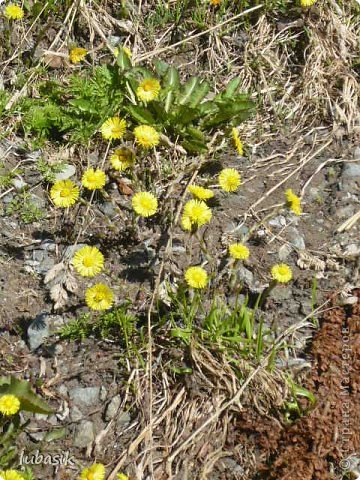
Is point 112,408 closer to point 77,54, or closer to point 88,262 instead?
point 88,262

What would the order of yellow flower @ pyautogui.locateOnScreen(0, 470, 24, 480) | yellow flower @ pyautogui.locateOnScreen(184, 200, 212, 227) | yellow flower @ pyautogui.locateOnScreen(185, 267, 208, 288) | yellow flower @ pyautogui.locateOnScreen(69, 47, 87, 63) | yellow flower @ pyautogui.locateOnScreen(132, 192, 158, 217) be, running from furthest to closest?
yellow flower @ pyautogui.locateOnScreen(69, 47, 87, 63), yellow flower @ pyautogui.locateOnScreen(132, 192, 158, 217), yellow flower @ pyautogui.locateOnScreen(184, 200, 212, 227), yellow flower @ pyautogui.locateOnScreen(185, 267, 208, 288), yellow flower @ pyautogui.locateOnScreen(0, 470, 24, 480)

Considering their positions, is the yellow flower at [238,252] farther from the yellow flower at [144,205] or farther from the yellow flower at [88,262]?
the yellow flower at [88,262]

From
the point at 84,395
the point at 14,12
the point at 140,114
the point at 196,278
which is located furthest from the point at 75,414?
the point at 14,12

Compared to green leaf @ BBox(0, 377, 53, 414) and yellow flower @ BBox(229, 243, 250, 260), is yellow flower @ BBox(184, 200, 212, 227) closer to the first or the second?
yellow flower @ BBox(229, 243, 250, 260)

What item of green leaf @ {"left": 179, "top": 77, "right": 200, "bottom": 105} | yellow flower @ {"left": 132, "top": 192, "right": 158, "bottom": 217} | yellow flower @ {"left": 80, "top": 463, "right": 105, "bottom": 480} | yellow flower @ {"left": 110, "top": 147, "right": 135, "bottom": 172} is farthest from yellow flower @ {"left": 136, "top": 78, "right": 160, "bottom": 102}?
yellow flower @ {"left": 80, "top": 463, "right": 105, "bottom": 480}

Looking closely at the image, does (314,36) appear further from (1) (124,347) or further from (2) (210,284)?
(1) (124,347)

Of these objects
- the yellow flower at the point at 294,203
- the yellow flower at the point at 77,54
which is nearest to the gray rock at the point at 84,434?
the yellow flower at the point at 294,203
